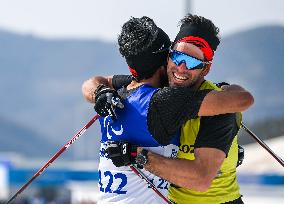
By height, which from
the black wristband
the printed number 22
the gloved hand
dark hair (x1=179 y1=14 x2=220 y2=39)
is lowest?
the printed number 22

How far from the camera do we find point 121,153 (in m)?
5.85

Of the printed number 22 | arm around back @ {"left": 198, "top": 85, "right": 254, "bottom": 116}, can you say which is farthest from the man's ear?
the printed number 22

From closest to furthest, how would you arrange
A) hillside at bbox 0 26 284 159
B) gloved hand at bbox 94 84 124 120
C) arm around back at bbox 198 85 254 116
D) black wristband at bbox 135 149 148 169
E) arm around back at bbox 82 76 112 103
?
arm around back at bbox 198 85 254 116 < black wristband at bbox 135 149 148 169 < gloved hand at bbox 94 84 124 120 < arm around back at bbox 82 76 112 103 < hillside at bbox 0 26 284 159

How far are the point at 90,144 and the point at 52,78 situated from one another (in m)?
78.0

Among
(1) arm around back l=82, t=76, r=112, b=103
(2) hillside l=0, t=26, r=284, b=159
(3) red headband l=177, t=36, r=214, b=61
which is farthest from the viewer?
(2) hillside l=0, t=26, r=284, b=159

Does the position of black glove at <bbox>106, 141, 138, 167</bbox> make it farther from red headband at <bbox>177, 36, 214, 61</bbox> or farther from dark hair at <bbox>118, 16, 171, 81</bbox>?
red headband at <bbox>177, 36, 214, 61</bbox>

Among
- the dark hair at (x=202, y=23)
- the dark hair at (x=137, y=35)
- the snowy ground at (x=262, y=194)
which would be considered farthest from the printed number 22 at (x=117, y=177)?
the snowy ground at (x=262, y=194)

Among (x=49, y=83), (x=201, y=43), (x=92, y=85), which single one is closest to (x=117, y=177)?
(x=201, y=43)

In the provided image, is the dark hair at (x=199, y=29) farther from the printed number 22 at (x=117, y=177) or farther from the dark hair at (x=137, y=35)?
the printed number 22 at (x=117, y=177)

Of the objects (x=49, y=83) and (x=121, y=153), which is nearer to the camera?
(x=121, y=153)

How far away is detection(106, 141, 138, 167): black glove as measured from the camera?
585cm

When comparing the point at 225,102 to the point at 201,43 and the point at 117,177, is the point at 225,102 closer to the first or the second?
the point at 201,43

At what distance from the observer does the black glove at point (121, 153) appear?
5.85 m

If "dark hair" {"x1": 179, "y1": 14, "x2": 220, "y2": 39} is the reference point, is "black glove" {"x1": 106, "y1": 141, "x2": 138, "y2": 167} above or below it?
below
